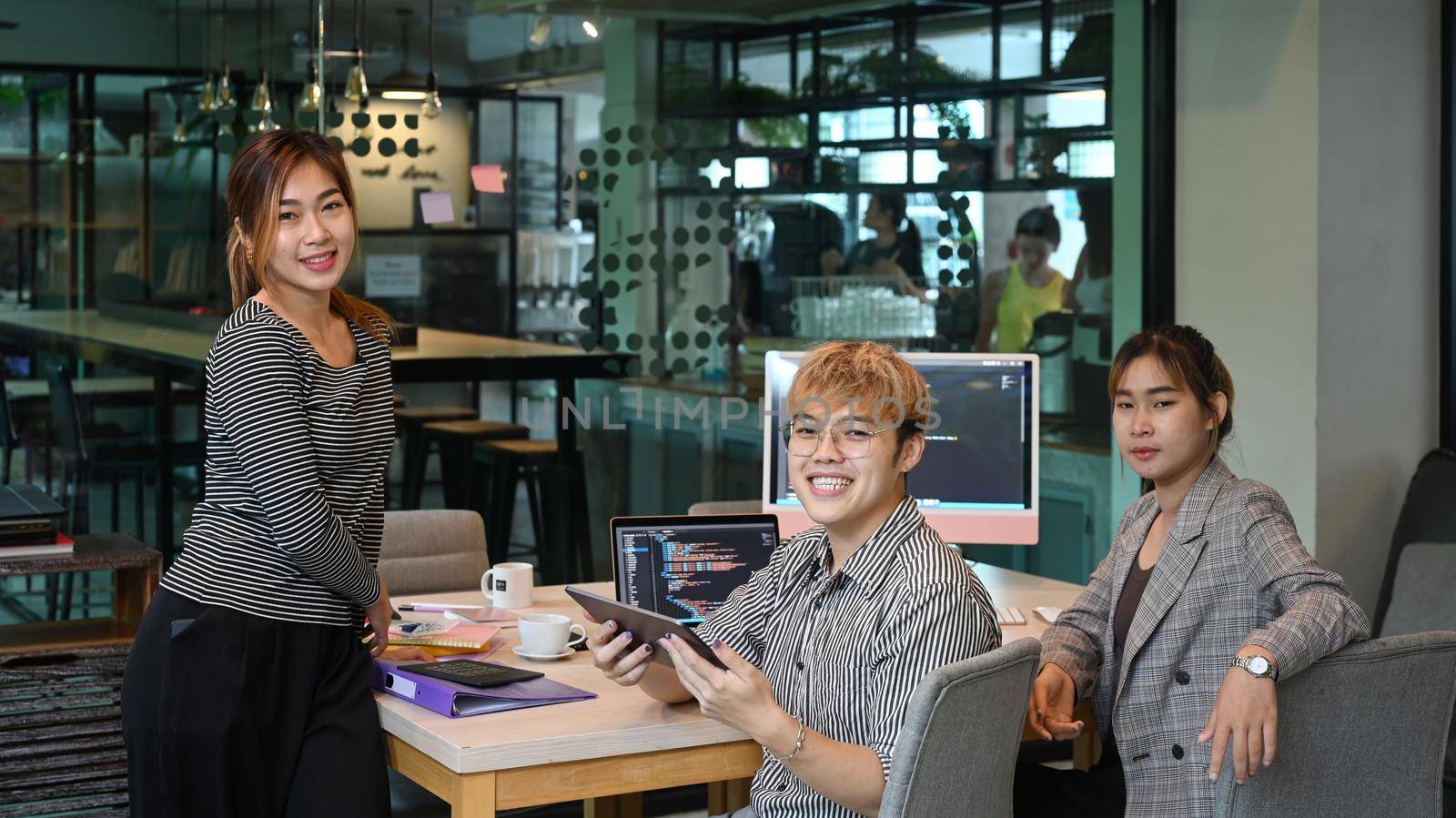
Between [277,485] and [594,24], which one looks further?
[594,24]

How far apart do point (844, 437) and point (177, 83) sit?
2.78m

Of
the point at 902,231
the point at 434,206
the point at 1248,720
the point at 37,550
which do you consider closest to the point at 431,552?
the point at 37,550

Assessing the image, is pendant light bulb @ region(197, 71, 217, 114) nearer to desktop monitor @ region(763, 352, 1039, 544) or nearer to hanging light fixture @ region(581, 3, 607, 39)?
hanging light fixture @ region(581, 3, 607, 39)

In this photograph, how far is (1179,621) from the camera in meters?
2.47

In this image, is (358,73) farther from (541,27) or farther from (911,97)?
(911,97)

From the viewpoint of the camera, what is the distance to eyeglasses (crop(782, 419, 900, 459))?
2.14m

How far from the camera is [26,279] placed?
4.13 meters

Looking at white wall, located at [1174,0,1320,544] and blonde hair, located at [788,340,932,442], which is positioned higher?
white wall, located at [1174,0,1320,544]

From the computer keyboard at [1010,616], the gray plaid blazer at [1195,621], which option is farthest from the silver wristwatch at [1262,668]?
the computer keyboard at [1010,616]

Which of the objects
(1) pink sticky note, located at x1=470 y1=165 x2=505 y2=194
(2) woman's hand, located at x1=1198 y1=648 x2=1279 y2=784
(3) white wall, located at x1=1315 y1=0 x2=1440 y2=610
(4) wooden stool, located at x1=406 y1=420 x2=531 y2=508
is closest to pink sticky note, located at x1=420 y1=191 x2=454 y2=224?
(1) pink sticky note, located at x1=470 y1=165 x2=505 y2=194

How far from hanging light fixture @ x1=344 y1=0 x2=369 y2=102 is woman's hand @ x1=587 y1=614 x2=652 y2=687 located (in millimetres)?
2612

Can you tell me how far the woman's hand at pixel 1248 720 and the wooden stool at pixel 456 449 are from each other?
2.78 meters

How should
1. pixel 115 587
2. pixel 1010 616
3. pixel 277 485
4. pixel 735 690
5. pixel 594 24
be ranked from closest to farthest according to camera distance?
pixel 735 690
pixel 277 485
pixel 1010 616
pixel 115 587
pixel 594 24

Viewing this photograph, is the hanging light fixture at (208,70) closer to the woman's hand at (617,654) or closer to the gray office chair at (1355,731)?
the woman's hand at (617,654)
